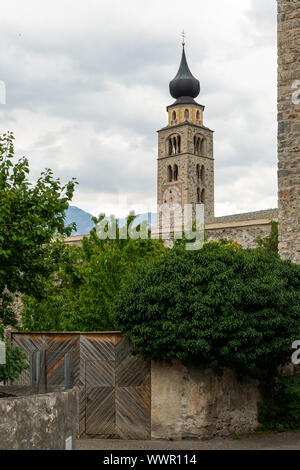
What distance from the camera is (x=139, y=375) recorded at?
1120cm

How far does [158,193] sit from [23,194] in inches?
2547

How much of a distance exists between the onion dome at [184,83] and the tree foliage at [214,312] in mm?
60035

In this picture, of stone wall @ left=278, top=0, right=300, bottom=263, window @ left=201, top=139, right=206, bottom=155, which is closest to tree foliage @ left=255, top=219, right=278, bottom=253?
stone wall @ left=278, top=0, right=300, bottom=263

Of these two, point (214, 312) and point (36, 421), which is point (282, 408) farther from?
point (36, 421)

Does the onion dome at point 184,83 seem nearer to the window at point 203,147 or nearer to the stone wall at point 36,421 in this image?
the window at point 203,147

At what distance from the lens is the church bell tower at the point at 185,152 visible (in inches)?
2717

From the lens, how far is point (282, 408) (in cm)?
1143

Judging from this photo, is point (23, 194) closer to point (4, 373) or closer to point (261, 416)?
point (4, 373)

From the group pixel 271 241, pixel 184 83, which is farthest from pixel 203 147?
pixel 271 241

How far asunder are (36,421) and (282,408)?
8.03m

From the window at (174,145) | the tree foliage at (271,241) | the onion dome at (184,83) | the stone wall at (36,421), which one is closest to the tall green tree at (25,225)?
the stone wall at (36,421)

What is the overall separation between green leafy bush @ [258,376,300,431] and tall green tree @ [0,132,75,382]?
18.3 feet
